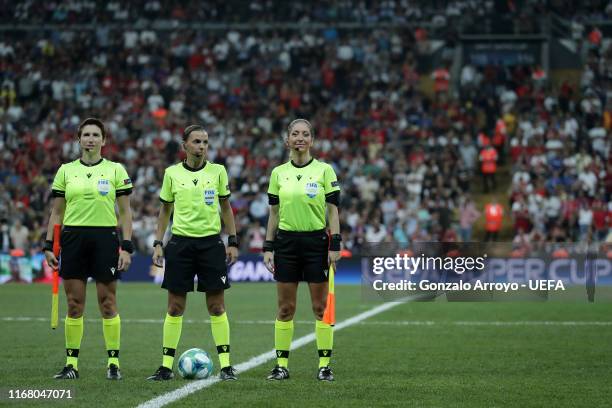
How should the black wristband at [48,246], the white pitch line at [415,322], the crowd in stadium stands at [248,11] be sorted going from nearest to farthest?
the black wristband at [48,246] → the white pitch line at [415,322] → the crowd in stadium stands at [248,11]

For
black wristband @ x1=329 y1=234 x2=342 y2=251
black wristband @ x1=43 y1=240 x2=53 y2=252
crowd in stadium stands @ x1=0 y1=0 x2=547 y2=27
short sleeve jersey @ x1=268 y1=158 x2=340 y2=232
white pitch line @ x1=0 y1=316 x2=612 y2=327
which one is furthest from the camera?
crowd in stadium stands @ x1=0 y1=0 x2=547 y2=27

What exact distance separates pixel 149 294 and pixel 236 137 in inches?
456

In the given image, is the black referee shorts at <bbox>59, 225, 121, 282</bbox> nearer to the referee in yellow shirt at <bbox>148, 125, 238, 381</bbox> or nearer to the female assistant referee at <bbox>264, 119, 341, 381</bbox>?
the referee in yellow shirt at <bbox>148, 125, 238, 381</bbox>

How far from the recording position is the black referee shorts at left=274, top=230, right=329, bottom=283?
35.3ft

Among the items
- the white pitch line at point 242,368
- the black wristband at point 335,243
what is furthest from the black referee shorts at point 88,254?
the black wristband at point 335,243

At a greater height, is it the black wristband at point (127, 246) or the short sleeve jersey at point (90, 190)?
the short sleeve jersey at point (90, 190)

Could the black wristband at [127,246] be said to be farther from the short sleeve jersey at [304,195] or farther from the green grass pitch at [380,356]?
the short sleeve jersey at [304,195]

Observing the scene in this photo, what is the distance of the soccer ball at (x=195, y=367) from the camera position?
35.1ft

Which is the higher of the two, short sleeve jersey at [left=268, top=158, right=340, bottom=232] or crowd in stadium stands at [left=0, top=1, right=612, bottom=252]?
crowd in stadium stands at [left=0, top=1, right=612, bottom=252]

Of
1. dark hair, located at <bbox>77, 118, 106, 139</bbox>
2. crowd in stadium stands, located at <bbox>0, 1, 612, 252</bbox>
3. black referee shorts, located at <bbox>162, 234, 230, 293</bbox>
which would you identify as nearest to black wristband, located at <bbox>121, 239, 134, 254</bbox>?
black referee shorts, located at <bbox>162, 234, 230, 293</bbox>

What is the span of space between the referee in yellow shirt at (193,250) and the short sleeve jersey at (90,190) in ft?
1.52

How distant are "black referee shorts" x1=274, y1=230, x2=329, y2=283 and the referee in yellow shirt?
0.53m

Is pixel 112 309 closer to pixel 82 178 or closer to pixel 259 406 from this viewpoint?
pixel 82 178

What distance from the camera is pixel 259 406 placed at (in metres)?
9.02
